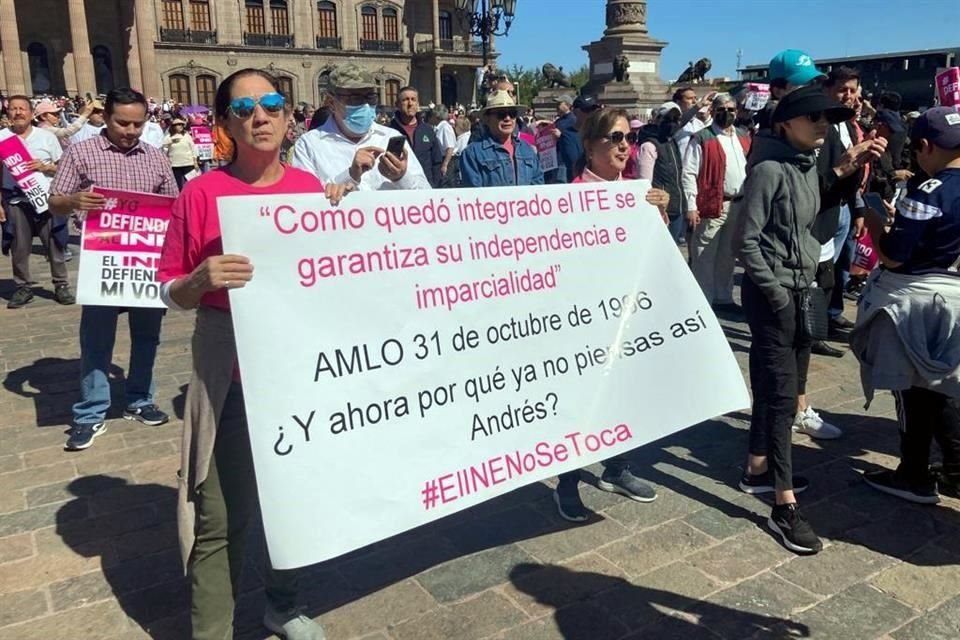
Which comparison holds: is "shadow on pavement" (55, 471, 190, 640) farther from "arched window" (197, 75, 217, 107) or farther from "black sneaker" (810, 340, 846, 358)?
"arched window" (197, 75, 217, 107)

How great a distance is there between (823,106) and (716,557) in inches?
79.0

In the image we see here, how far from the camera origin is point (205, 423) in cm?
240

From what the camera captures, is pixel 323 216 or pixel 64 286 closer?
pixel 323 216

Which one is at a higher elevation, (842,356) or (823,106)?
(823,106)

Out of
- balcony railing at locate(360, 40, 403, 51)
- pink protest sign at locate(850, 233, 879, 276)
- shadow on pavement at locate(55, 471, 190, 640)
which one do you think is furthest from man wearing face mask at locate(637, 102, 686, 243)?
balcony railing at locate(360, 40, 403, 51)

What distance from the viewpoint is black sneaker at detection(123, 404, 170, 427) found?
500 cm

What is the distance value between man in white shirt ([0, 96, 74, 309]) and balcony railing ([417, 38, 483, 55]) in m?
59.9

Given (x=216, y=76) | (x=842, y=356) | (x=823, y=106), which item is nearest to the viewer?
(x=823, y=106)

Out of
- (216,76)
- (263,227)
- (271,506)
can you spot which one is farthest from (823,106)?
(216,76)

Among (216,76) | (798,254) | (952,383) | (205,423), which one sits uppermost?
(216,76)

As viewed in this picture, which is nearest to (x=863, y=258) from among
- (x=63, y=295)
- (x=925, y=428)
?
(x=925, y=428)

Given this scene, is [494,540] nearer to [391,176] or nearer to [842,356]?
[391,176]

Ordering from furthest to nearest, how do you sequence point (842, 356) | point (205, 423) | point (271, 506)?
point (842, 356), point (205, 423), point (271, 506)

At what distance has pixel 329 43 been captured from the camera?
61375mm
